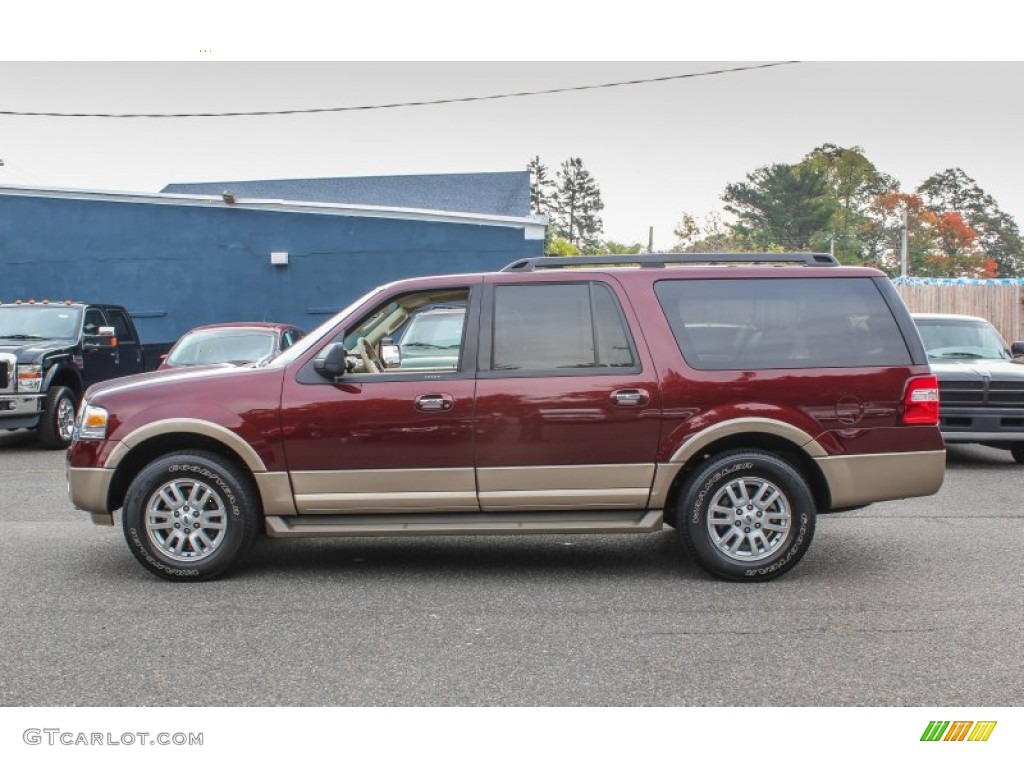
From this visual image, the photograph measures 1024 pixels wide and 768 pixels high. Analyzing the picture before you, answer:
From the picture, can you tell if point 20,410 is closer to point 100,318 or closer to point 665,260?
point 100,318

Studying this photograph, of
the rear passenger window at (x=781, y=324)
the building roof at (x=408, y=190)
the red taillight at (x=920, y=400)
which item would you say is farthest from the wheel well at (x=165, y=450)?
the building roof at (x=408, y=190)

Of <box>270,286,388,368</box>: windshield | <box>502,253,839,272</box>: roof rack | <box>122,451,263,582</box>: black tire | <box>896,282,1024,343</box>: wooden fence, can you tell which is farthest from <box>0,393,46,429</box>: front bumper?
<box>896,282,1024,343</box>: wooden fence

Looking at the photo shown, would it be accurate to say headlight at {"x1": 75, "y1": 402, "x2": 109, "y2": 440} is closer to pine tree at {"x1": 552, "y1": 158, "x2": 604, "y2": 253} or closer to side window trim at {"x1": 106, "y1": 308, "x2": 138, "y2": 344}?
side window trim at {"x1": 106, "y1": 308, "x2": 138, "y2": 344}

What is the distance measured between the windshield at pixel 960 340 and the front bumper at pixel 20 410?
10882 millimetres

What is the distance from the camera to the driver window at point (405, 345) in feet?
21.8

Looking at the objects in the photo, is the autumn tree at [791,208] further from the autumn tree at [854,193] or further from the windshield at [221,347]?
the windshield at [221,347]

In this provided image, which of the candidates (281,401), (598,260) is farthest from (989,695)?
(281,401)

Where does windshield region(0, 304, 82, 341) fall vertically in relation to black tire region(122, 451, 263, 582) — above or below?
above

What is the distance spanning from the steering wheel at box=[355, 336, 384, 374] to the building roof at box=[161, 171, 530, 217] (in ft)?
107

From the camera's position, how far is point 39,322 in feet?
48.0

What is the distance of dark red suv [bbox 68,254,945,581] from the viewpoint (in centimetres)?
640

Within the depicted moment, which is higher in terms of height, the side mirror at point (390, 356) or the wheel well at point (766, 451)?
the side mirror at point (390, 356)

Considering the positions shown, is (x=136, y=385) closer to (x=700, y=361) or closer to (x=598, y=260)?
(x=598, y=260)

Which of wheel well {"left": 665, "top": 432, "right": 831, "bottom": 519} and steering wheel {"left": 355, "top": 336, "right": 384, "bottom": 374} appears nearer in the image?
wheel well {"left": 665, "top": 432, "right": 831, "bottom": 519}
